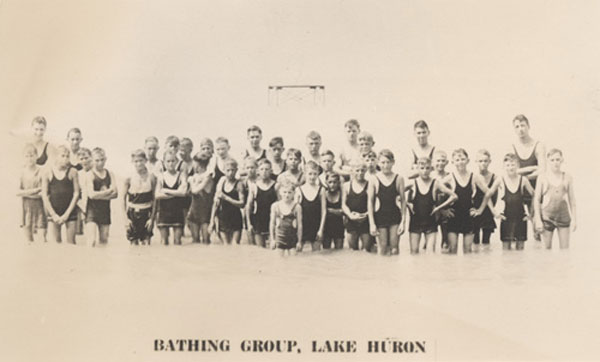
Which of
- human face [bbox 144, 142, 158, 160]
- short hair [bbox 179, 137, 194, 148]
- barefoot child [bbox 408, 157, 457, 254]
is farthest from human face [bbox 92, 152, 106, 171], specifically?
barefoot child [bbox 408, 157, 457, 254]

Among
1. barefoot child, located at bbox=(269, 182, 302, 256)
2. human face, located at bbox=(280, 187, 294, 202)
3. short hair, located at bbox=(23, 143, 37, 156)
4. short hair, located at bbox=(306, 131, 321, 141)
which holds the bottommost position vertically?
barefoot child, located at bbox=(269, 182, 302, 256)

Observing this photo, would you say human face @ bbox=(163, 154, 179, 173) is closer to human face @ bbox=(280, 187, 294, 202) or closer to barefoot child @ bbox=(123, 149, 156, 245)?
barefoot child @ bbox=(123, 149, 156, 245)

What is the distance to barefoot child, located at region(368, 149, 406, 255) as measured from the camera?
8.43ft

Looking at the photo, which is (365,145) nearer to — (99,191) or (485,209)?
(485,209)

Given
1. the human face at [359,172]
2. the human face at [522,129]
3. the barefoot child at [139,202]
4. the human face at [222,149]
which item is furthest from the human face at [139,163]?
the human face at [522,129]

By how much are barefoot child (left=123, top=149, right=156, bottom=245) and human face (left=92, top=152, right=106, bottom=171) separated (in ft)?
0.30

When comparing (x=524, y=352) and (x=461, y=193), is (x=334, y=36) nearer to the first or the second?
(x=461, y=193)

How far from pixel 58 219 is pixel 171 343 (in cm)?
55

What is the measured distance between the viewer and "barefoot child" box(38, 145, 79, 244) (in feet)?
8.46

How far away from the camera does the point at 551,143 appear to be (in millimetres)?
2566

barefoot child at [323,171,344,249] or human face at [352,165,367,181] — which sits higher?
human face at [352,165,367,181]

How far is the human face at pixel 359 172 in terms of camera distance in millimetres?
2580

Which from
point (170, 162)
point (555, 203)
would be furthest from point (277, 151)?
point (555, 203)

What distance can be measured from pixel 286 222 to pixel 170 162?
0.43 meters
